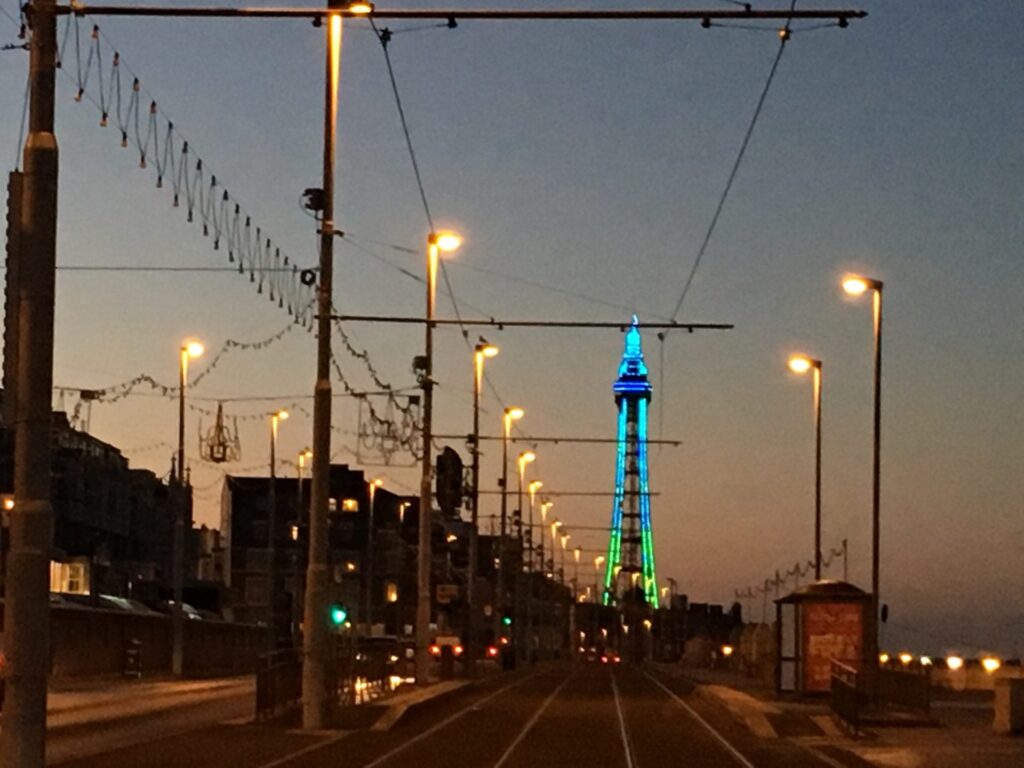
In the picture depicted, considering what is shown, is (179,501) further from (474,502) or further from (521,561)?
(521,561)

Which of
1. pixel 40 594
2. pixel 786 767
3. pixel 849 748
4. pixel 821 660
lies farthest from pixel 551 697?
pixel 40 594

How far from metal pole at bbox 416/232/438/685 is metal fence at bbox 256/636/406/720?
1500 millimetres

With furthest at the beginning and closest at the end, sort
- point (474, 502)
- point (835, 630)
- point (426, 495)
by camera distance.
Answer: point (474, 502) → point (426, 495) → point (835, 630)

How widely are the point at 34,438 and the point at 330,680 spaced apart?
24.3 metres

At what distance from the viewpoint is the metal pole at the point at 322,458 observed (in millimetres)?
32750

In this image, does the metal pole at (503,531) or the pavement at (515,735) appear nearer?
the pavement at (515,735)

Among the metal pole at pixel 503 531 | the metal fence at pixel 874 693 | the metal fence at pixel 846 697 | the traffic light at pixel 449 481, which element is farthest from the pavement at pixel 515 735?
the metal pole at pixel 503 531

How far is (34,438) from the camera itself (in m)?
15.4

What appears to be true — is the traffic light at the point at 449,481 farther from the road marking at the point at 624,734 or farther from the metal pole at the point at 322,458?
the metal pole at the point at 322,458

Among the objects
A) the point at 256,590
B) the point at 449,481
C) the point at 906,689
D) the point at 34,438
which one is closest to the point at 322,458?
the point at 906,689

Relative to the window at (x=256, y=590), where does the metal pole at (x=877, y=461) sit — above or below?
above

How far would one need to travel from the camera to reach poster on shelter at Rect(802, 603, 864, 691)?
43.7 metres

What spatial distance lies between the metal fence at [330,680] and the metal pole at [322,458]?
1.63m

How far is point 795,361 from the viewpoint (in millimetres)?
53312
